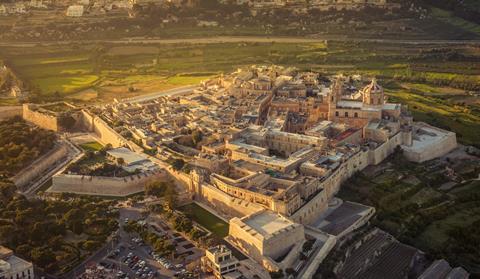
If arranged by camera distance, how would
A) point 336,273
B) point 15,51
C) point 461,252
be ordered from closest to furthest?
point 336,273, point 461,252, point 15,51

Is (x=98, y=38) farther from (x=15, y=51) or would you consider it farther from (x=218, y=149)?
(x=218, y=149)

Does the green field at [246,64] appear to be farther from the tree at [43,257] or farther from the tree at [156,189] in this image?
the tree at [43,257]

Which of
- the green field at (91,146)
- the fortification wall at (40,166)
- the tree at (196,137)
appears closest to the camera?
the fortification wall at (40,166)

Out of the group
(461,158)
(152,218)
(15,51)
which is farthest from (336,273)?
(15,51)

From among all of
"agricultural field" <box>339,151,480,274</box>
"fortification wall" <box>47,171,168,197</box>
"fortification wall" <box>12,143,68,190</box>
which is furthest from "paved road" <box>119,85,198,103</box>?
"agricultural field" <box>339,151,480,274</box>

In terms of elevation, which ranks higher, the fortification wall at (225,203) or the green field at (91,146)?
the fortification wall at (225,203)

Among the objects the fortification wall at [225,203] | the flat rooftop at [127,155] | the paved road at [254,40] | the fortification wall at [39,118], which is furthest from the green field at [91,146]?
the paved road at [254,40]
